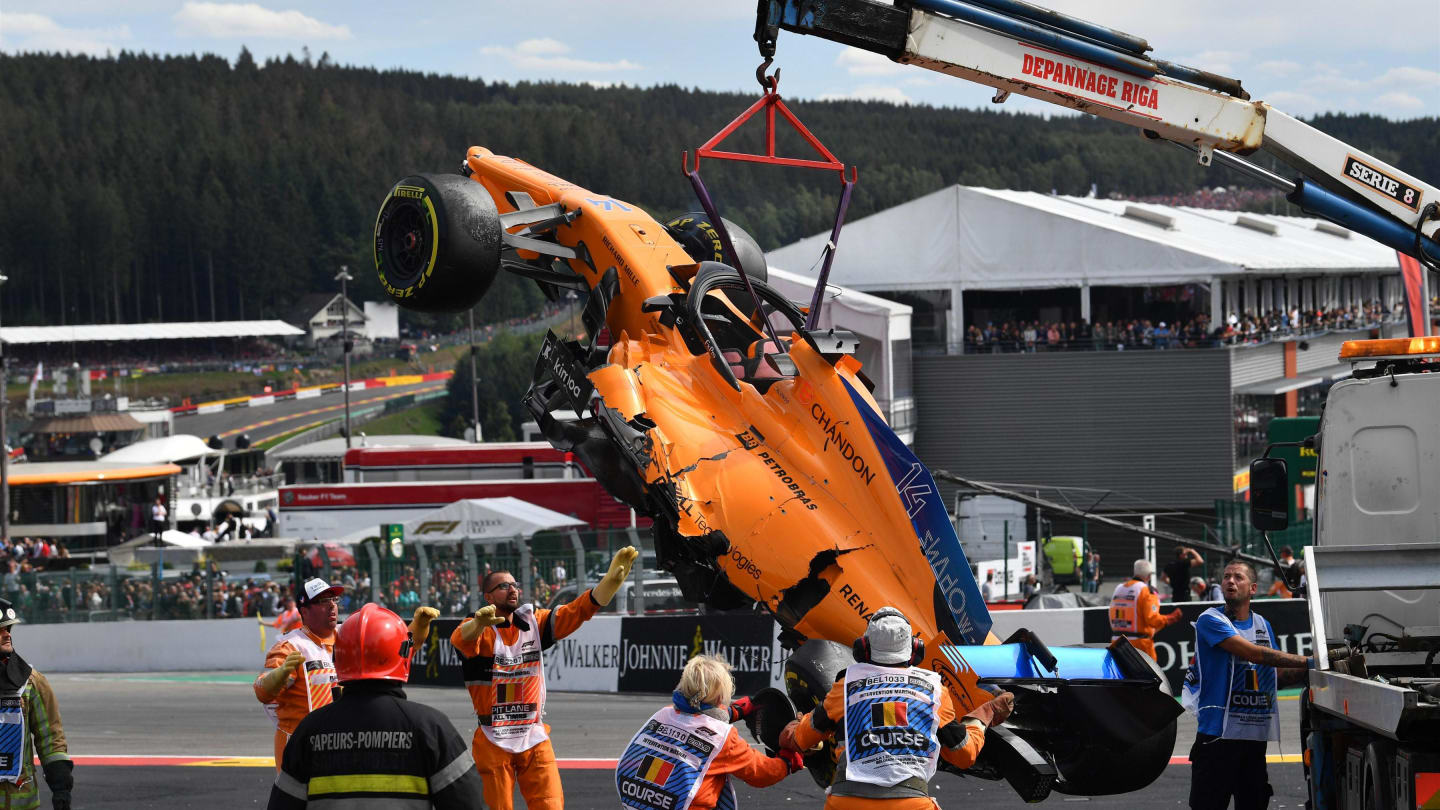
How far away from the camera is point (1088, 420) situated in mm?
42469

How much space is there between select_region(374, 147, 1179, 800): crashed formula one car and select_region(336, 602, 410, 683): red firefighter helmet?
105 inches

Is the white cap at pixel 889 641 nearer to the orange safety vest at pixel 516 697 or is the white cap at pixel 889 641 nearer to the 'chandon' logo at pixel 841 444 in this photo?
the orange safety vest at pixel 516 697

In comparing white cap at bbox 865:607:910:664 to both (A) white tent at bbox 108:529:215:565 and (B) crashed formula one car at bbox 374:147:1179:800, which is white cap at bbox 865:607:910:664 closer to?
(B) crashed formula one car at bbox 374:147:1179:800

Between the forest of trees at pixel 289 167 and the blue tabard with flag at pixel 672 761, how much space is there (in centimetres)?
10993

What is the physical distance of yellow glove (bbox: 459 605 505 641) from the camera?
793 centimetres

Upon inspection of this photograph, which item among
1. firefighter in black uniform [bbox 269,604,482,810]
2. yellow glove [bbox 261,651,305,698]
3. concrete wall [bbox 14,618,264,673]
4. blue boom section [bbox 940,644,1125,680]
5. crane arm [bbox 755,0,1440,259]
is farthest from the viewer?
concrete wall [bbox 14,618,264,673]

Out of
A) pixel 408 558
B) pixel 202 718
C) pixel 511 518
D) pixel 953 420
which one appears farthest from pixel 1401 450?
pixel 953 420

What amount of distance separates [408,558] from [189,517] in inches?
1340

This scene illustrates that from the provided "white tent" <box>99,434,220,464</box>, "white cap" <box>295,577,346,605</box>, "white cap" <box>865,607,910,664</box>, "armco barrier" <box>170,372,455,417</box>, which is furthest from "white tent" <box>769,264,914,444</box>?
"armco barrier" <box>170,372,455,417</box>

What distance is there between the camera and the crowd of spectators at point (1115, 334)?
42.3m

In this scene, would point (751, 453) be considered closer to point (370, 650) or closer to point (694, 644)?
point (370, 650)

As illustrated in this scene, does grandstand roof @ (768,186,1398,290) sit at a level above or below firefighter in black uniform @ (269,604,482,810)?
above

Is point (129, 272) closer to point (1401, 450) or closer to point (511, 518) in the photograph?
point (511, 518)

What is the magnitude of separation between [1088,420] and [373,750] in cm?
3890
